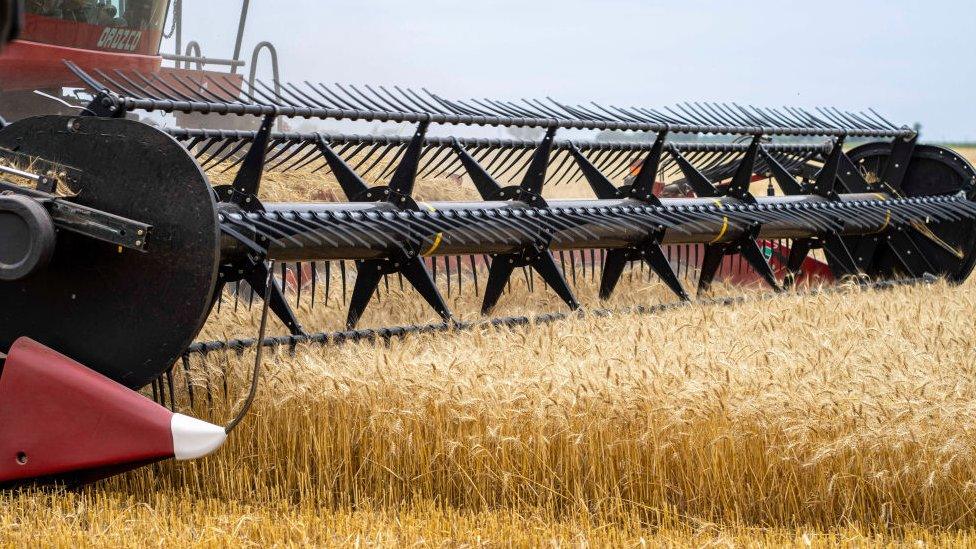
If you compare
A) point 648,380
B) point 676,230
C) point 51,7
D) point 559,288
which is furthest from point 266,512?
point 51,7

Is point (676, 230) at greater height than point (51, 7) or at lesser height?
lesser

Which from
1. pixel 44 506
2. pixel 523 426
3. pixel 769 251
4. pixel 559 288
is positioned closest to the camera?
pixel 44 506

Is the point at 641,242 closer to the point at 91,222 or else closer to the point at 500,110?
the point at 500,110

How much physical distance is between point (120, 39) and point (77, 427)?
6532mm

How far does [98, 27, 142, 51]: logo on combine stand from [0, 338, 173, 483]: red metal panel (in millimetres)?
6151

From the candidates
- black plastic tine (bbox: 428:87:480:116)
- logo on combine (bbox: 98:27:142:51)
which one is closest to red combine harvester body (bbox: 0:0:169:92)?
logo on combine (bbox: 98:27:142:51)

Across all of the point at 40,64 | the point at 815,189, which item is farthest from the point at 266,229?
the point at 40,64

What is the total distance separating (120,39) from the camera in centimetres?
908

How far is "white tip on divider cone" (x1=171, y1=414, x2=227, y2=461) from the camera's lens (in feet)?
10.2

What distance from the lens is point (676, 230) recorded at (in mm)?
5555

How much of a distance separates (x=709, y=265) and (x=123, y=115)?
3.41m

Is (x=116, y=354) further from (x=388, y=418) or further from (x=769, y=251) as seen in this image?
(x=769, y=251)

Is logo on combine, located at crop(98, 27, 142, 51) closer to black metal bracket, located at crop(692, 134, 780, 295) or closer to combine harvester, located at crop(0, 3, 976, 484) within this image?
combine harvester, located at crop(0, 3, 976, 484)

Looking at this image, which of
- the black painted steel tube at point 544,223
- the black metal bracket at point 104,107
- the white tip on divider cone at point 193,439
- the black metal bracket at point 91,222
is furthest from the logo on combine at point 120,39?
the white tip on divider cone at point 193,439
